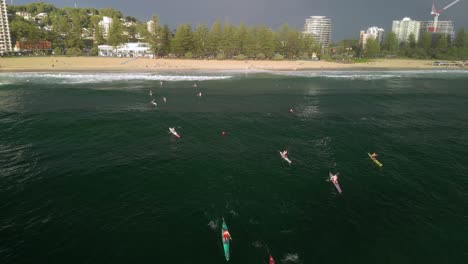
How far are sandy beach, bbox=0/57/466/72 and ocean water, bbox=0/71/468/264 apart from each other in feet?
215

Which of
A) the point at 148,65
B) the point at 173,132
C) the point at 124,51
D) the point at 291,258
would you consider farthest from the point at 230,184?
the point at 124,51

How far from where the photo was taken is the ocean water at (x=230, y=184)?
20.8 metres

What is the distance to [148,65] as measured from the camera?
129 m

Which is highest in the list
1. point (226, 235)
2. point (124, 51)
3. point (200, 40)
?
point (200, 40)

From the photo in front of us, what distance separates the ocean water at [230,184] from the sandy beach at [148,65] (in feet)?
215

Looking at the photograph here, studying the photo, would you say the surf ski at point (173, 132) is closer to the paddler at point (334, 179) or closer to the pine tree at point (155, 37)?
the paddler at point (334, 179)

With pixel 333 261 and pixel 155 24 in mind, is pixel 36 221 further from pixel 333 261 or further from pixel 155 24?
pixel 155 24

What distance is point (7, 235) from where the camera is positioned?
21.4 meters

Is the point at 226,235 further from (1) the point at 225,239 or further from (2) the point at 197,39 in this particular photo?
(2) the point at 197,39

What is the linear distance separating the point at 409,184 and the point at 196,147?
24217 mm

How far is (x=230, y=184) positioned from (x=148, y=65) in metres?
111

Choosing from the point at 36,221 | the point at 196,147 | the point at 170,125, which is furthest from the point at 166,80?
the point at 36,221

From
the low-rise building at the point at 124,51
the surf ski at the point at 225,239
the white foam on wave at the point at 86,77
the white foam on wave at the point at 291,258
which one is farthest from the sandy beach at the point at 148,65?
the white foam on wave at the point at 291,258

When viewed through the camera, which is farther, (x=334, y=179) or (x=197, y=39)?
(x=197, y=39)
